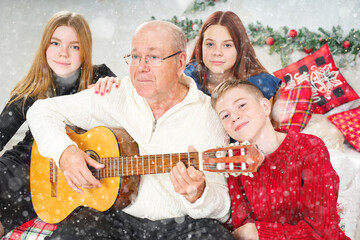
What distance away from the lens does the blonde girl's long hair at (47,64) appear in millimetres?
1403

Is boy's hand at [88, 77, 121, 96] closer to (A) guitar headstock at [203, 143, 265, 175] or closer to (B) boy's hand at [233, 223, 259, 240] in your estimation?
(A) guitar headstock at [203, 143, 265, 175]

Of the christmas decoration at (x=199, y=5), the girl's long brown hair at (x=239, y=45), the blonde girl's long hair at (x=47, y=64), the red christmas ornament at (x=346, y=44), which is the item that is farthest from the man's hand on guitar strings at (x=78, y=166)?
the red christmas ornament at (x=346, y=44)

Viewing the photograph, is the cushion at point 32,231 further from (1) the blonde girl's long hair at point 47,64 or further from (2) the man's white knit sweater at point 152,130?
(1) the blonde girl's long hair at point 47,64

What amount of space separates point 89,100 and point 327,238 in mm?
903

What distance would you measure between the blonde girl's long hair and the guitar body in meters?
0.27

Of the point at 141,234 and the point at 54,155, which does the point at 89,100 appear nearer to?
the point at 54,155

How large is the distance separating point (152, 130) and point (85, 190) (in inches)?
12.8

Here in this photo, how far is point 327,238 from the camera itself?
0.89 m

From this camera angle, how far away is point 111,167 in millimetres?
1100

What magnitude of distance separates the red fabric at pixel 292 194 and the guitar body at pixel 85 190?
0.37 meters

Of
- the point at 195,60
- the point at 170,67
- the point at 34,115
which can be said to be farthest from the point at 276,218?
the point at 34,115

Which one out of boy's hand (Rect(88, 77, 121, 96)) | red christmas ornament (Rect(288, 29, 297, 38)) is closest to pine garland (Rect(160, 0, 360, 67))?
red christmas ornament (Rect(288, 29, 297, 38))

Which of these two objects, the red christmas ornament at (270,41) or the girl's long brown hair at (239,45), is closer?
the girl's long brown hair at (239,45)

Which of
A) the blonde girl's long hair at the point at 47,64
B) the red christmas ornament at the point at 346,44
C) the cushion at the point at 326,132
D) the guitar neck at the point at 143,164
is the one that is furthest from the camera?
the red christmas ornament at the point at 346,44
